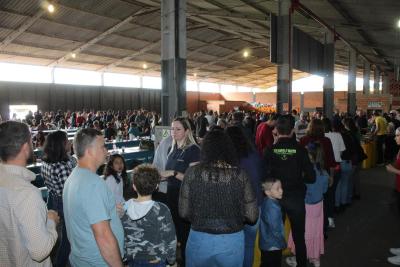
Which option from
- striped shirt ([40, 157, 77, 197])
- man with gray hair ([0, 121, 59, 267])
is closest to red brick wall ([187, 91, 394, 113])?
striped shirt ([40, 157, 77, 197])

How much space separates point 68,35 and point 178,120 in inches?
595

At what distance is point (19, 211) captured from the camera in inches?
71.6

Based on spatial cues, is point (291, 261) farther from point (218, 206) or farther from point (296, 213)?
point (218, 206)

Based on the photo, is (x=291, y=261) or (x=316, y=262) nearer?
(x=316, y=262)

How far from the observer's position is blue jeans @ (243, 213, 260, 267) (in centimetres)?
335

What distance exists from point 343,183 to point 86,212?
5.58 meters

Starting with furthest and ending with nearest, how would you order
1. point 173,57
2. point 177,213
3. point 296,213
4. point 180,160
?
point 173,57
point 177,213
point 180,160
point 296,213

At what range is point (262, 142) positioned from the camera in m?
6.99

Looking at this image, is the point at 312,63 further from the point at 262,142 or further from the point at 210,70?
the point at 210,70

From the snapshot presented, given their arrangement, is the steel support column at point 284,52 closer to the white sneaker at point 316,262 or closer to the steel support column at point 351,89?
the white sneaker at point 316,262

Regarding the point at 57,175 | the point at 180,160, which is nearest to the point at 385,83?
the point at 180,160

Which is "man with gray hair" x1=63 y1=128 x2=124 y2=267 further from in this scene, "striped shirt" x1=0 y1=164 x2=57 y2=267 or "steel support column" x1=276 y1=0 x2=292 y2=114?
"steel support column" x1=276 y1=0 x2=292 y2=114

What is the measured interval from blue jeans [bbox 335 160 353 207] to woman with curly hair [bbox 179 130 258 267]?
4.45 metres

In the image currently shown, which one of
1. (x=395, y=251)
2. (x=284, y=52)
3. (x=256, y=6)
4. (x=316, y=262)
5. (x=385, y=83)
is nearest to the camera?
(x=316, y=262)
